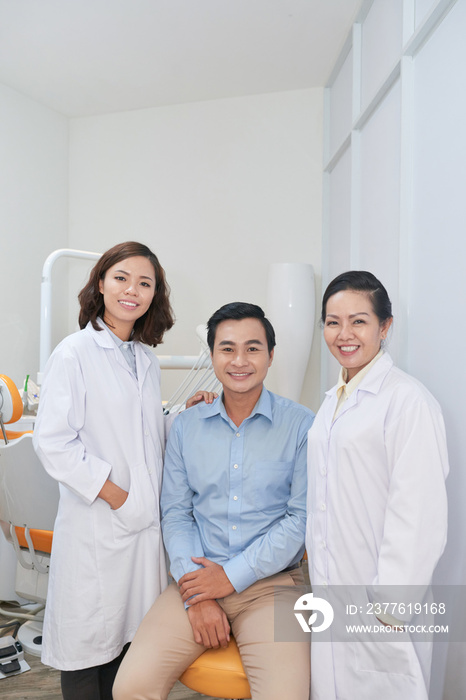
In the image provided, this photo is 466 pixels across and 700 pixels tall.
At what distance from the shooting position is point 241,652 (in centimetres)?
149

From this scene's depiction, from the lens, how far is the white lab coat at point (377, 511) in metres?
1.26

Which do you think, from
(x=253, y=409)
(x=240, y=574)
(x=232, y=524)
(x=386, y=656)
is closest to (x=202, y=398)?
(x=253, y=409)

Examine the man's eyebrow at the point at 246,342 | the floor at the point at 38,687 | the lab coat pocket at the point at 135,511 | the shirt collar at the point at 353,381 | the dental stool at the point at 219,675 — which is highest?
the man's eyebrow at the point at 246,342

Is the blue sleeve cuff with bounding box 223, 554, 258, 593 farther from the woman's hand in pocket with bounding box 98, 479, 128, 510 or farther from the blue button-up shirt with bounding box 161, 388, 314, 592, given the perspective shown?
the woman's hand in pocket with bounding box 98, 479, 128, 510

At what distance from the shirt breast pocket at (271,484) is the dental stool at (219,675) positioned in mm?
397

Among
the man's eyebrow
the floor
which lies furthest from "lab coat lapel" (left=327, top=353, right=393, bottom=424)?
the floor

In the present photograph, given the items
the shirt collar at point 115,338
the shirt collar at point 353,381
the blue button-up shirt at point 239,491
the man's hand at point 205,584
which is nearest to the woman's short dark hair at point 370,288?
the shirt collar at point 353,381

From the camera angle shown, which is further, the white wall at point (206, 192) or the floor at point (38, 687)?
the white wall at point (206, 192)

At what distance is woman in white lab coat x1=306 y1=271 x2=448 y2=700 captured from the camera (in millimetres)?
1258

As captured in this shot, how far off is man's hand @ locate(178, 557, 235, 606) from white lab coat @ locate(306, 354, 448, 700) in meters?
0.25

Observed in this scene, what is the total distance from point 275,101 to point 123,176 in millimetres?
1293

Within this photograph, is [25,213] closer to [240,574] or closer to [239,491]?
[239,491]

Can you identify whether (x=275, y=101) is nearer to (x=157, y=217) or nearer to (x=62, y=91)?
(x=157, y=217)

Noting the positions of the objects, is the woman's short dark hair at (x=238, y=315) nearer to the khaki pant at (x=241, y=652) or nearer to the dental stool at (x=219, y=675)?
the khaki pant at (x=241, y=652)
